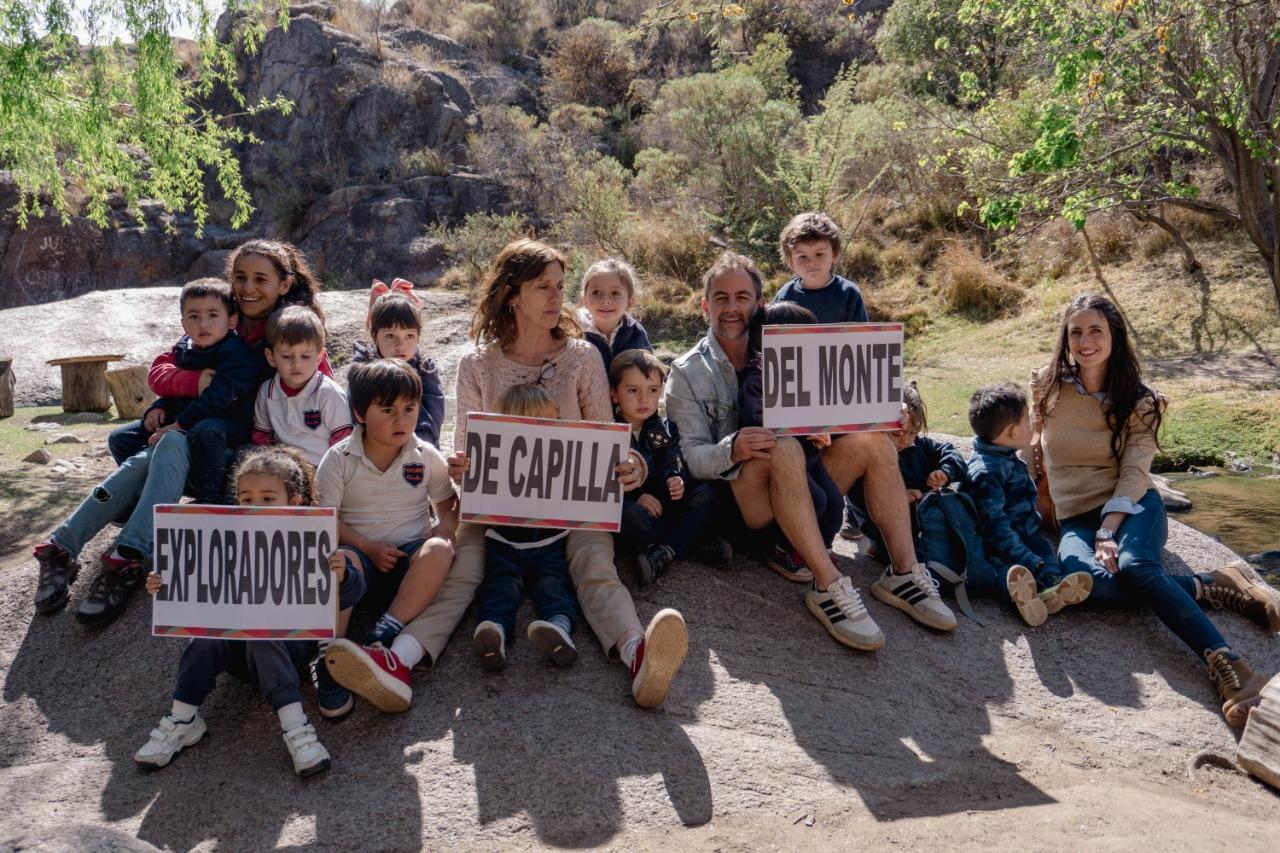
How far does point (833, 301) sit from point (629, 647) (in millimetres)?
2360

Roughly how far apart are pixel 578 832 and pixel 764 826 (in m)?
0.56

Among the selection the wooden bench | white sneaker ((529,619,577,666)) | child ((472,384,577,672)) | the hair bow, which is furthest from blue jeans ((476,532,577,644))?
the wooden bench

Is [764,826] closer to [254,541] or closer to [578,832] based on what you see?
[578,832]

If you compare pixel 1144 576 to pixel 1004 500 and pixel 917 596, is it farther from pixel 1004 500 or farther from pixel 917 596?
pixel 917 596

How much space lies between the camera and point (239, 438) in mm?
4215

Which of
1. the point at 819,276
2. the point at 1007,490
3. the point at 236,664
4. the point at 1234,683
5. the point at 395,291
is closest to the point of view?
the point at 236,664

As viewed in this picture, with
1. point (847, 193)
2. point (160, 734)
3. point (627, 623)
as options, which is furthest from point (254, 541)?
point (847, 193)

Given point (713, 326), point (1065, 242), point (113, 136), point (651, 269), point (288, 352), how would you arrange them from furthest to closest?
point (651, 269)
point (1065, 242)
point (113, 136)
point (713, 326)
point (288, 352)

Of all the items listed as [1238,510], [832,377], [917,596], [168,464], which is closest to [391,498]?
[168,464]

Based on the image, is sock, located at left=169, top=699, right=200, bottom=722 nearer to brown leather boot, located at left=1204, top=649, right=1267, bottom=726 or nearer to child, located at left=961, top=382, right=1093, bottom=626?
child, located at left=961, top=382, right=1093, bottom=626

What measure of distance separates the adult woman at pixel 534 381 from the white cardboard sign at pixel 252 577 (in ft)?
1.45

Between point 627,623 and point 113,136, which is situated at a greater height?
point 113,136

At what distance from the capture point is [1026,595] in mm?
4281

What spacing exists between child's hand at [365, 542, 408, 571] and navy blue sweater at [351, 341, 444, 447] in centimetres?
59
